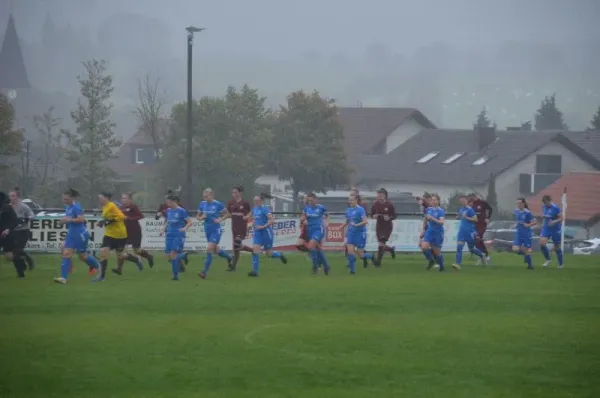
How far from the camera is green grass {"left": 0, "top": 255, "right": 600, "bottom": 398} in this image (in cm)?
1076

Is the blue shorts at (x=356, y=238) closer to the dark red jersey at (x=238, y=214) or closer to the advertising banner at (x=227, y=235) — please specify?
the dark red jersey at (x=238, y=214)

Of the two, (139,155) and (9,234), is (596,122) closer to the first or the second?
(9,234)

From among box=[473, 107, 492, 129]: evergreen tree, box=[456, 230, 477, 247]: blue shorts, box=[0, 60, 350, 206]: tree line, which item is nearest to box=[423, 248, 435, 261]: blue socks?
box=[456, 230, 477, 247]: blue shorts

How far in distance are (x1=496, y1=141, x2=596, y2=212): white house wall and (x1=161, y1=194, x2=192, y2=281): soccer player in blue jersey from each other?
76.1 ft

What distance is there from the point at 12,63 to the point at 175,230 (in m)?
10.3

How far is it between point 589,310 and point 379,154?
5146 centimetres

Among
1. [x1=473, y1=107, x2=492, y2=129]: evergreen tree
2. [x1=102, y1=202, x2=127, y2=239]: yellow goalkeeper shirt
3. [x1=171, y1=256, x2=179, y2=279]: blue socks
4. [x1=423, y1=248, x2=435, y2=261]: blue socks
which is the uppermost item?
[x1=473, y1=107, x2=492, y2=129]: evergreen tree

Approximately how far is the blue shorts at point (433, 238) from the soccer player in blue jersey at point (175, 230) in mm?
6566

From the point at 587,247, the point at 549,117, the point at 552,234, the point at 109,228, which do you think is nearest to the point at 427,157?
the point at 549,117

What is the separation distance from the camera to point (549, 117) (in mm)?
53469

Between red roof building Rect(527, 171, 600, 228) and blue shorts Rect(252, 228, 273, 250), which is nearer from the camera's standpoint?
blue shorts Rect(252, 228, 273, 250)

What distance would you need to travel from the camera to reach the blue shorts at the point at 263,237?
25406mm

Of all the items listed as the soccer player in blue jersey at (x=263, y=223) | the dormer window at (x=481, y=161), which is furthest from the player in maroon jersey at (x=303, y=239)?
the dormer window at (x=481, y=161)

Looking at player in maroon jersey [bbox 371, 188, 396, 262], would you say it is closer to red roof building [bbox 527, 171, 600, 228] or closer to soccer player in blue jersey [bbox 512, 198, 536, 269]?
soccer player in blue jersey [bbox 512, 198, 536, 269]
